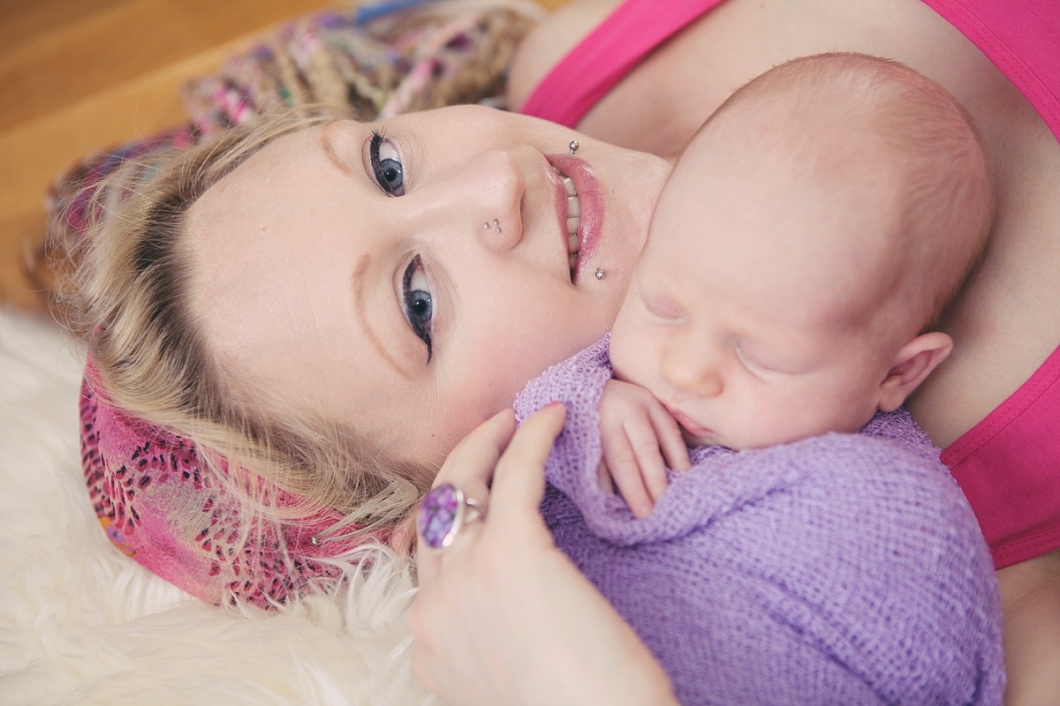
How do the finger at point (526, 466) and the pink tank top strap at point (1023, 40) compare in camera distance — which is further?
the pink tank top strap at point (1023, 40)

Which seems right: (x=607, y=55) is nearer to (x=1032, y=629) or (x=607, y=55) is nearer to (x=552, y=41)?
(x=552, y=41)

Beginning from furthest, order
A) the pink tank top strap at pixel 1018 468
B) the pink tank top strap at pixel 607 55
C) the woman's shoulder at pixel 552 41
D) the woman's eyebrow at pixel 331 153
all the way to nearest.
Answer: the woman's shoulder at pixel 552 41 → the pink tank top strap at pixel 607 55 → the woman's eyebrow at pixel 331 153 → the pink tank top strap at pixel 1018 468

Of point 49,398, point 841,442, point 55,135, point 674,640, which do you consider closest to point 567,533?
point 674,640

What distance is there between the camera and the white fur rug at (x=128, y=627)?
994 mm

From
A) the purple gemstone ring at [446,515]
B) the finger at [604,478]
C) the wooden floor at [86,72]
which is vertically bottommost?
the wooden floor at [86,72]

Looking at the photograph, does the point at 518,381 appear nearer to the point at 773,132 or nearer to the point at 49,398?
the point at 773,132

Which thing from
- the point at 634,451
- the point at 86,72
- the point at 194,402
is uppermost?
the point at 634,451

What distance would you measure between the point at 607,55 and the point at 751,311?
908mm

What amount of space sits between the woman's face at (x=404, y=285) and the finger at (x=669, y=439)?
19cm

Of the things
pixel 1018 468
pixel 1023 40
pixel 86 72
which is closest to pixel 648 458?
pixel 1018 468

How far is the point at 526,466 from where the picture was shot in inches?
32.9

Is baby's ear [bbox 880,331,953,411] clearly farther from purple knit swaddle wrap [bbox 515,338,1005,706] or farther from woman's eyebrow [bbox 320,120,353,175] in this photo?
woman's eyebrow [bbox 320,120,353,175]

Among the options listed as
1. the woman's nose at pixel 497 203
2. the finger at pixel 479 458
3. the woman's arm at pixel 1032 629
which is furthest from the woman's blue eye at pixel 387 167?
the woman's arm at pixel 1032 629

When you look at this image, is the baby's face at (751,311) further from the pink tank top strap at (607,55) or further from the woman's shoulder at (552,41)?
the woman's shoulder at (552,41)
